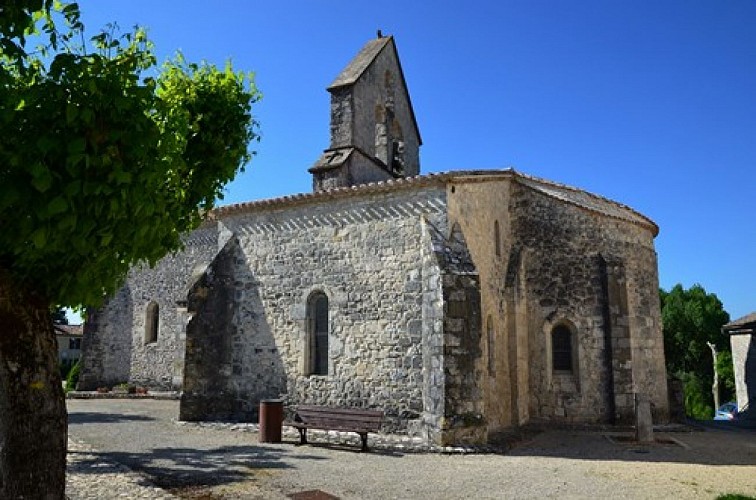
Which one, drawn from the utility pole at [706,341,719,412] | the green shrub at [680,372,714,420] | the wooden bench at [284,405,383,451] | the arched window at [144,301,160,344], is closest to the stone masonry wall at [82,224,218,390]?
the arched window at [144,301,160,344]

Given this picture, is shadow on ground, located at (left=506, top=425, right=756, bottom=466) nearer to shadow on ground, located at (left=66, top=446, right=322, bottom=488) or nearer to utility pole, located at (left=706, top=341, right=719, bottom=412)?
shadow on ground, located at (left=66, top=446, right=322, bottom=488)

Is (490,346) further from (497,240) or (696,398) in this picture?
(696,398)

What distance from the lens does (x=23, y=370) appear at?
4422 millimetres

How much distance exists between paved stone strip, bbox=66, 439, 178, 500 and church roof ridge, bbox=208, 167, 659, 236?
7.55 m

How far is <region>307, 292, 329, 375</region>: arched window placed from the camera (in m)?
Answer: 13.9

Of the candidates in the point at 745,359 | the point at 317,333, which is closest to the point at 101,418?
the point at 317,333

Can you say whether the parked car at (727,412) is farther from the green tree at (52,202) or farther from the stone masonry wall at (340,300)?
the green tree at (52,202)

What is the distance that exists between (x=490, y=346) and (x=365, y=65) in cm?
974

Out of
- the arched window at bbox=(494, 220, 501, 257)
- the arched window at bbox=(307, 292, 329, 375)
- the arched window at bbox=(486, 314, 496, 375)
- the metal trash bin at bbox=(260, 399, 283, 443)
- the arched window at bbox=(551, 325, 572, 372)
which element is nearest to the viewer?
the metal trash bin at bbox=(260, 399, 283, 443)

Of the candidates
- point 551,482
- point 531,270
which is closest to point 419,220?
point 531,270

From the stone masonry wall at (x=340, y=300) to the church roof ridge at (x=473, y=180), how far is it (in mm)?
234

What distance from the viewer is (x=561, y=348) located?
50.0ft

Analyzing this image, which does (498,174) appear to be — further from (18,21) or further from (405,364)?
(18,21)

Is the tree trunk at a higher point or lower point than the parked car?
higher
